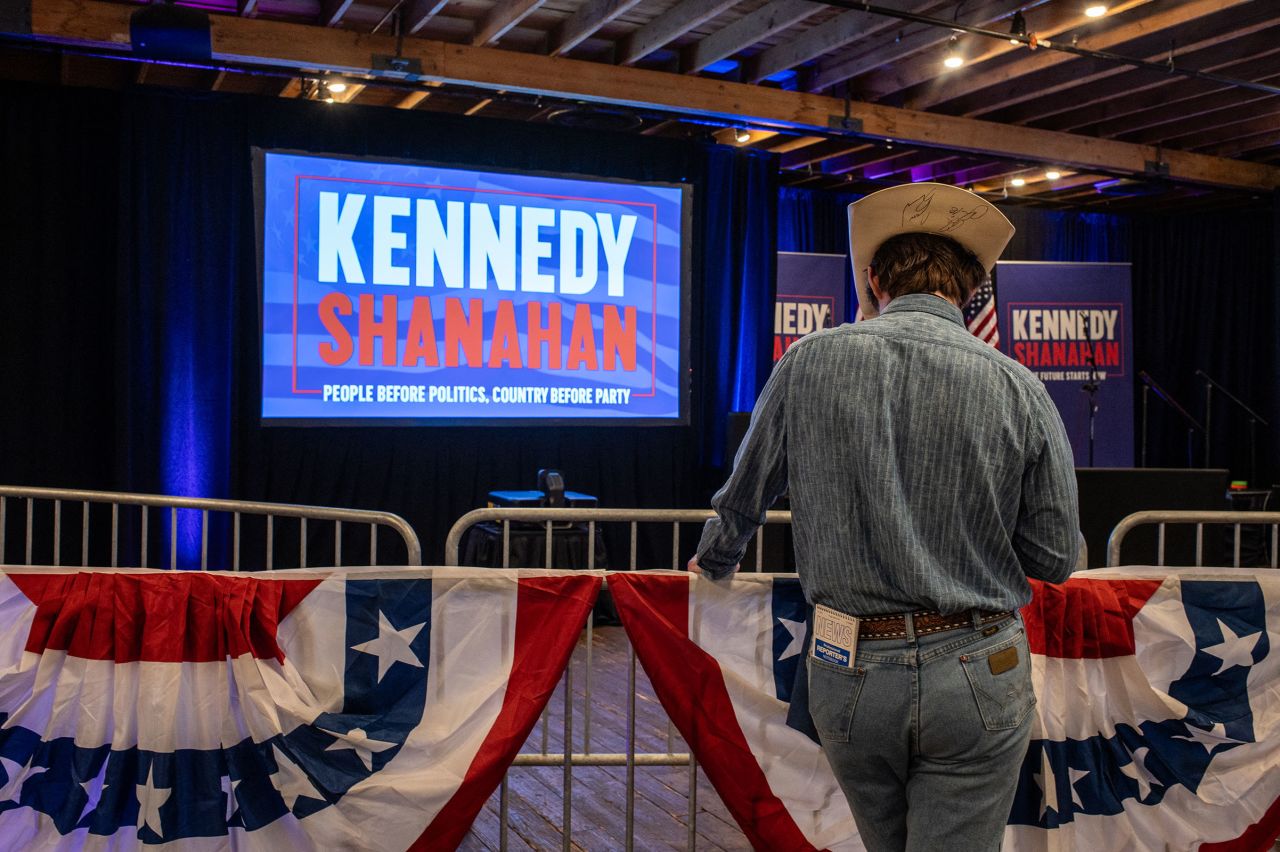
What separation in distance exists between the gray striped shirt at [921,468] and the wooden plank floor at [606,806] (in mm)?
1722

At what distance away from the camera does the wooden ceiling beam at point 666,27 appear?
5.94 metres

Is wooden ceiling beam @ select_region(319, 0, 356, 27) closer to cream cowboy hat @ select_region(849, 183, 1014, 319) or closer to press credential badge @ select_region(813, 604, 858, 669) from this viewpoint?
cream cowboy hat @ select_region(849, 183, 1014, 319)

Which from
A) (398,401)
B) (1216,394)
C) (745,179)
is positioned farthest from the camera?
(1216,394)

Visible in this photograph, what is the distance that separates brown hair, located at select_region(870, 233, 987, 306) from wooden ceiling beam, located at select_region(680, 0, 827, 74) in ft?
14.4

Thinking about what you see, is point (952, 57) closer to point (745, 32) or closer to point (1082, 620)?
point (745, 32)

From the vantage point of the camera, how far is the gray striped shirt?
1656 mm

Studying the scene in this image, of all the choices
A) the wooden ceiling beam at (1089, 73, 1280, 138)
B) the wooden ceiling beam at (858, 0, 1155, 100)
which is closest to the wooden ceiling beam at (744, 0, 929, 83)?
the wooden ceiling beam at (858, 0, 1155, 100)

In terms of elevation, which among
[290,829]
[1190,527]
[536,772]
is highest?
[1190,527]

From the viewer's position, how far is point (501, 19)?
6.07 m

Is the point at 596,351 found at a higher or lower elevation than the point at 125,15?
lower

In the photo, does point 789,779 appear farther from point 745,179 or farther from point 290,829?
point 745,179

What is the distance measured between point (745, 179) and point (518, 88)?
2.10 metres

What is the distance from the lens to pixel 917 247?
5.92 feet

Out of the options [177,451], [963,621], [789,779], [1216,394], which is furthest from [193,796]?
[1216,394]
